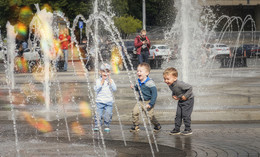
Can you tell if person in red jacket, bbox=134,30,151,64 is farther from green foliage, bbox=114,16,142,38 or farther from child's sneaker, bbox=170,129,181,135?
green foliage, bbox=114,16,142,38

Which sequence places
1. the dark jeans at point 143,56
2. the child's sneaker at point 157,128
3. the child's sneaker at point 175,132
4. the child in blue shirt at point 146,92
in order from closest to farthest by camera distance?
the child's sneaker at point 175,132 → the child in blue shirt at point 146,92 → the child's sneaker at point 157,128 → the dark jeans at point 143,56

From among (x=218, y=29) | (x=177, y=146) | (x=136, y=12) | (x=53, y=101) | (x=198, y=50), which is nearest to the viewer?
(x=177, y=146)

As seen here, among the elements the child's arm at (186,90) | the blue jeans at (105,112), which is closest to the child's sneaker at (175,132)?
the child's arm at (186,90)

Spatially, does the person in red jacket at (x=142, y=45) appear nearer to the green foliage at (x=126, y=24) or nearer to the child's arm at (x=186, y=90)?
the child's arm at (x=186, y=90)

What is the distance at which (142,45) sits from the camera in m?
19.5

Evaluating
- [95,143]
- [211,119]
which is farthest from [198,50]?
[95,143]

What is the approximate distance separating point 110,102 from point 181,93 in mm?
1138

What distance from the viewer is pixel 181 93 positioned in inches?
305

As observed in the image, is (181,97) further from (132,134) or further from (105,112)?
(105,112)

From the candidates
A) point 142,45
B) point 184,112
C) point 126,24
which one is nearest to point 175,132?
point 184,112

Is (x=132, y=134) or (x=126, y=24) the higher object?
(x=126, y=24)

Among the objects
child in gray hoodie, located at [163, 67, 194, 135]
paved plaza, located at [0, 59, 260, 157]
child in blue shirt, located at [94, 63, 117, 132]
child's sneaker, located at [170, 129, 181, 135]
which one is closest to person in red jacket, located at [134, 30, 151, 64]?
paved plaza, located at [0, 59, 260, 157]

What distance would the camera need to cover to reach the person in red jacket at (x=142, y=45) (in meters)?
19.1

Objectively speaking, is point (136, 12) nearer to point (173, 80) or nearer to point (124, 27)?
point (124, 27)
